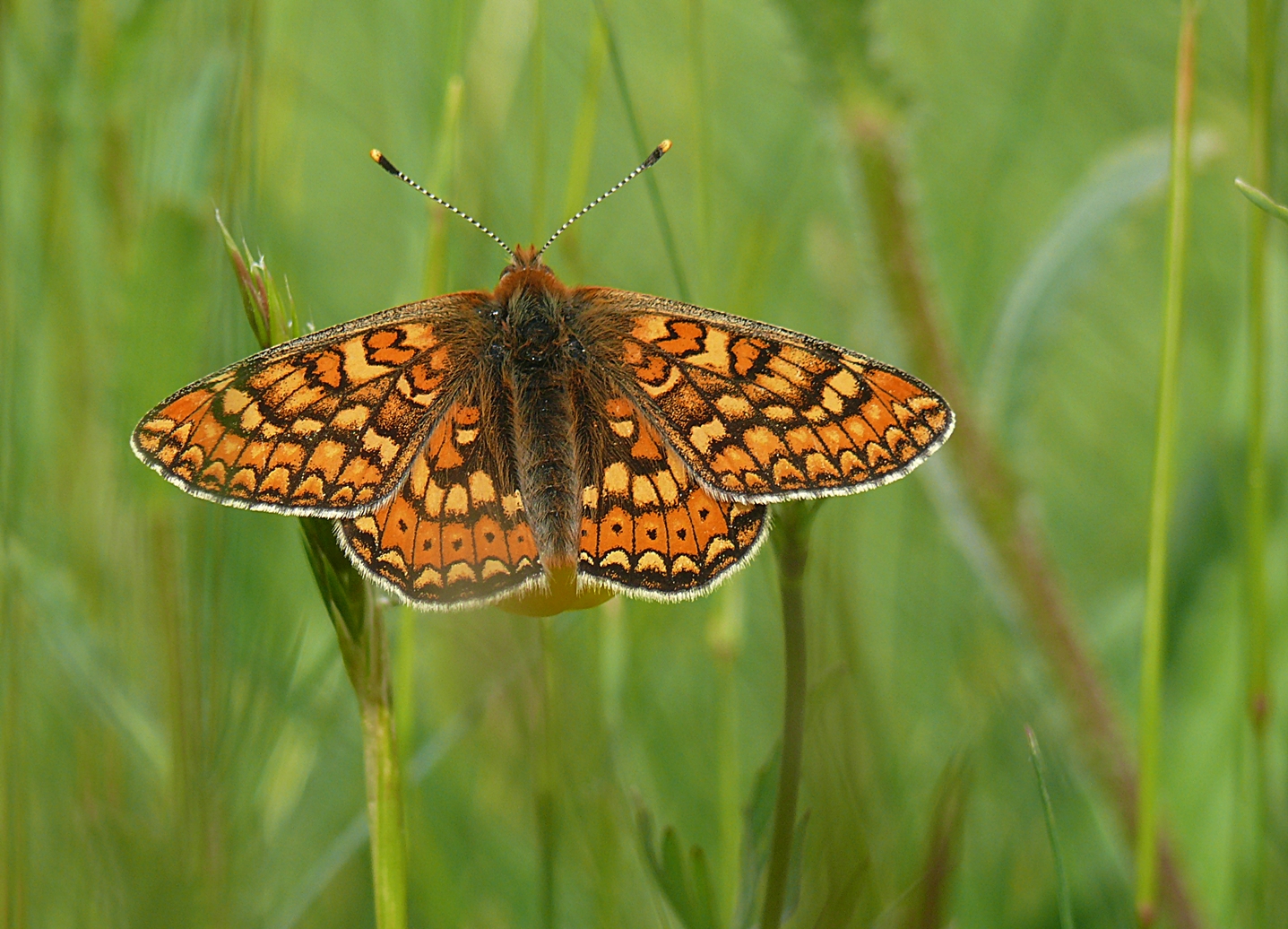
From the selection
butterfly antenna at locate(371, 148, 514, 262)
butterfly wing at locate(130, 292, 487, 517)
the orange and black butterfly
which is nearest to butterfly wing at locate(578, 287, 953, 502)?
the orange and black butterfly

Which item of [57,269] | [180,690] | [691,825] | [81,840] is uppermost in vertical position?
[57,269]

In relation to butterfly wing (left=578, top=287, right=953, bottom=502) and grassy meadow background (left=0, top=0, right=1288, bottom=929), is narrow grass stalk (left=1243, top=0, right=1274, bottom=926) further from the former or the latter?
butterfly wing (left=578, top=287, right=953, bottom=502)

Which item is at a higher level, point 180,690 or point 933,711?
point 180,690

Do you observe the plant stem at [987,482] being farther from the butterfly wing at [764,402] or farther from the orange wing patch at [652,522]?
the orange wing patch at [652,522]

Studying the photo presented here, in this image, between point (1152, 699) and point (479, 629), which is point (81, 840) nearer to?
point (479, 629)

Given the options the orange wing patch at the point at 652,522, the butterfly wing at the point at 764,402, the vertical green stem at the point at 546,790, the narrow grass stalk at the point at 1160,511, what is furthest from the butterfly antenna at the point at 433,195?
the narrow grass stalk at the point at 1160,511

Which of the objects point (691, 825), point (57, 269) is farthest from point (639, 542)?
point (57, 269)

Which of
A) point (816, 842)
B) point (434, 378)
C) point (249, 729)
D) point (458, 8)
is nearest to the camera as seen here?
point (816, 842)
